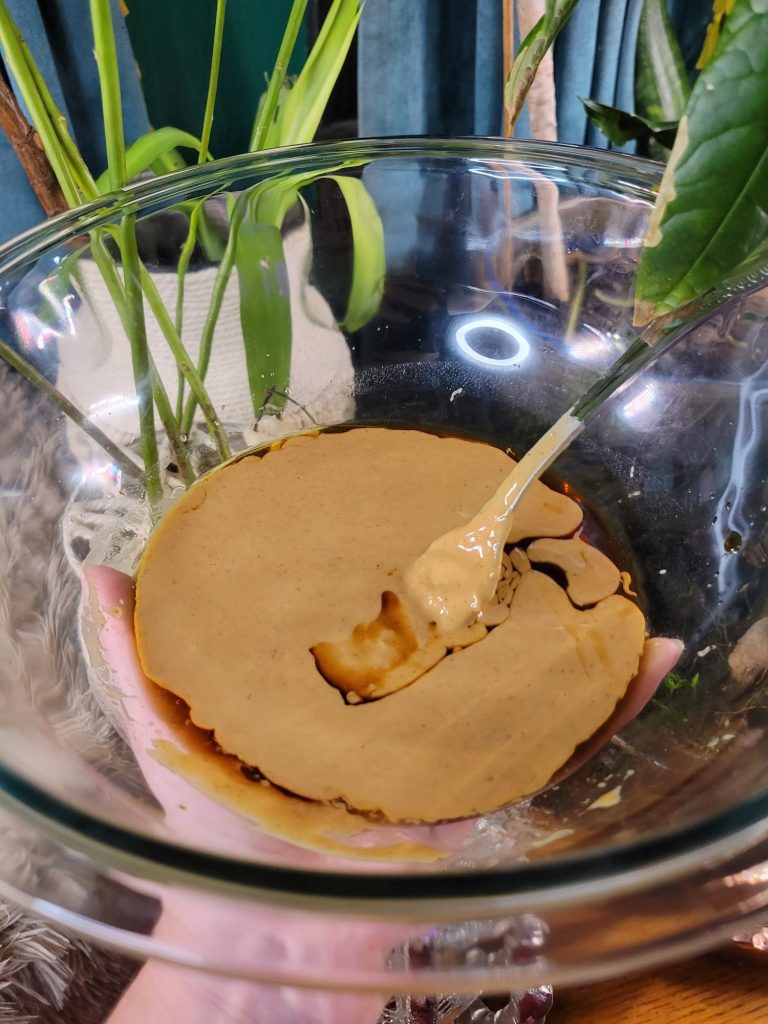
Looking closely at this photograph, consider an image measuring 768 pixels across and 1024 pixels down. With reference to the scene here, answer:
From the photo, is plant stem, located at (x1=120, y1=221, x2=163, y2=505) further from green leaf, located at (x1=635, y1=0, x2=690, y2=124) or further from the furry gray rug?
green leaf, located at (x1=635, y1=0, x2=690, y2=124)

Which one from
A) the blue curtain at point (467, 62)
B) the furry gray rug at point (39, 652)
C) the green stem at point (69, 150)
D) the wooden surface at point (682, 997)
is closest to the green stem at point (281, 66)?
the green stem at point (69, 150)

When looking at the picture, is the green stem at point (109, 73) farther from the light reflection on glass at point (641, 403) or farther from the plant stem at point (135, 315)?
the light reflection on glass at point (641, 403)

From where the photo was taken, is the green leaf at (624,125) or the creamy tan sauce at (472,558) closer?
the creamy tan sauce at (472,558)

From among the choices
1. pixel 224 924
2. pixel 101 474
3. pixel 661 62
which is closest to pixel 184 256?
pixel 101 474

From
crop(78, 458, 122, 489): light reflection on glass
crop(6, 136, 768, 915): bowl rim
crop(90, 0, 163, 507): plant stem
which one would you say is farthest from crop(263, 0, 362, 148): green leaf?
crop(6, 136, 768, 915): bowl rim

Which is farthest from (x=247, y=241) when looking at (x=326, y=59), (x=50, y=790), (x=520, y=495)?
(x=50, y=790)
